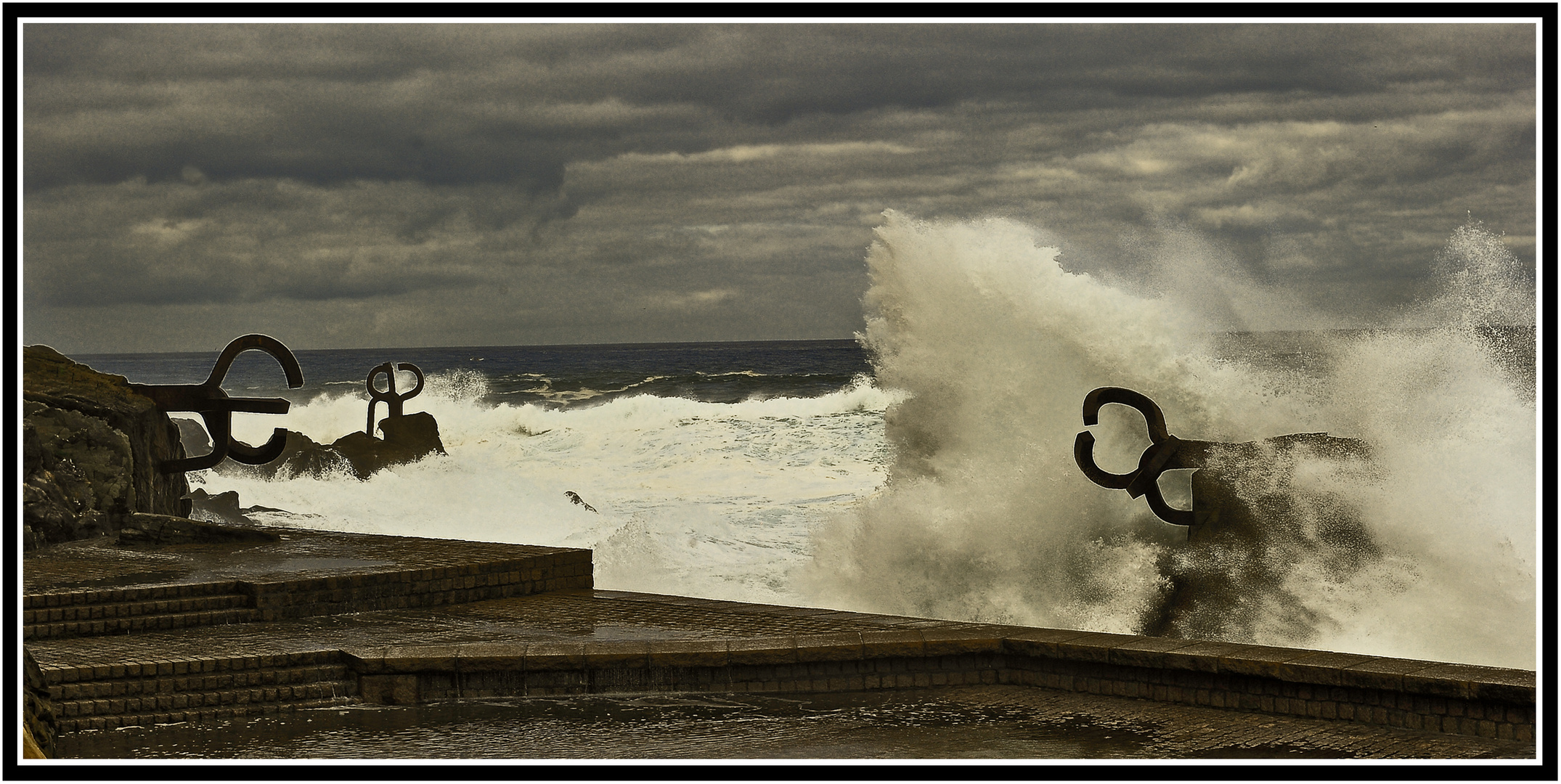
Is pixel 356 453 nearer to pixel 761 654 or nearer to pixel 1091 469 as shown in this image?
pixel 1091 469

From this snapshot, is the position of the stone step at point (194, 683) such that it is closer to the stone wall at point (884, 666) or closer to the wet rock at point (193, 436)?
the stone wall at point (884, 666)

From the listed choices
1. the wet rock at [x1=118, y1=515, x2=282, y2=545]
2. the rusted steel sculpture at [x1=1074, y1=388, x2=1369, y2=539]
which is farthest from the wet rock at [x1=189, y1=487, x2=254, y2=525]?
the rusted steel sculpture at [x1=1074, y1=388, x2=1369, y2=539]

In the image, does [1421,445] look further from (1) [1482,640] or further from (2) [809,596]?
(2) [809,596]

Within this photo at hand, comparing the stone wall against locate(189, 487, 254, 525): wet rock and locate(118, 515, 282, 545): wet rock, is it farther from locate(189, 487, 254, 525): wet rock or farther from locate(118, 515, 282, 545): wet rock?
locate(189, 487, 254, 525): wet rock

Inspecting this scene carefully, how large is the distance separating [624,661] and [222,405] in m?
4.79

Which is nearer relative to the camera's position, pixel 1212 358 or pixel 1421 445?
pixel 1421 445

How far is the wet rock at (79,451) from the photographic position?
793cm

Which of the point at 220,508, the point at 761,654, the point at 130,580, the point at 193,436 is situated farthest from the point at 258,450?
the point at 193,436

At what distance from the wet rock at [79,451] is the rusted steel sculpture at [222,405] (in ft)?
0.48

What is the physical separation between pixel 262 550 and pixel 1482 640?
676 cm

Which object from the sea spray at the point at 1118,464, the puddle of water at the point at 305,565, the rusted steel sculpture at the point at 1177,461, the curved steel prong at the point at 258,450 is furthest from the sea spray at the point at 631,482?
the puddle of water at the point at 305,565

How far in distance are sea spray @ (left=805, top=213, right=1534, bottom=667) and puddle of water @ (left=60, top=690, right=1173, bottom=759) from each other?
3.51 m
